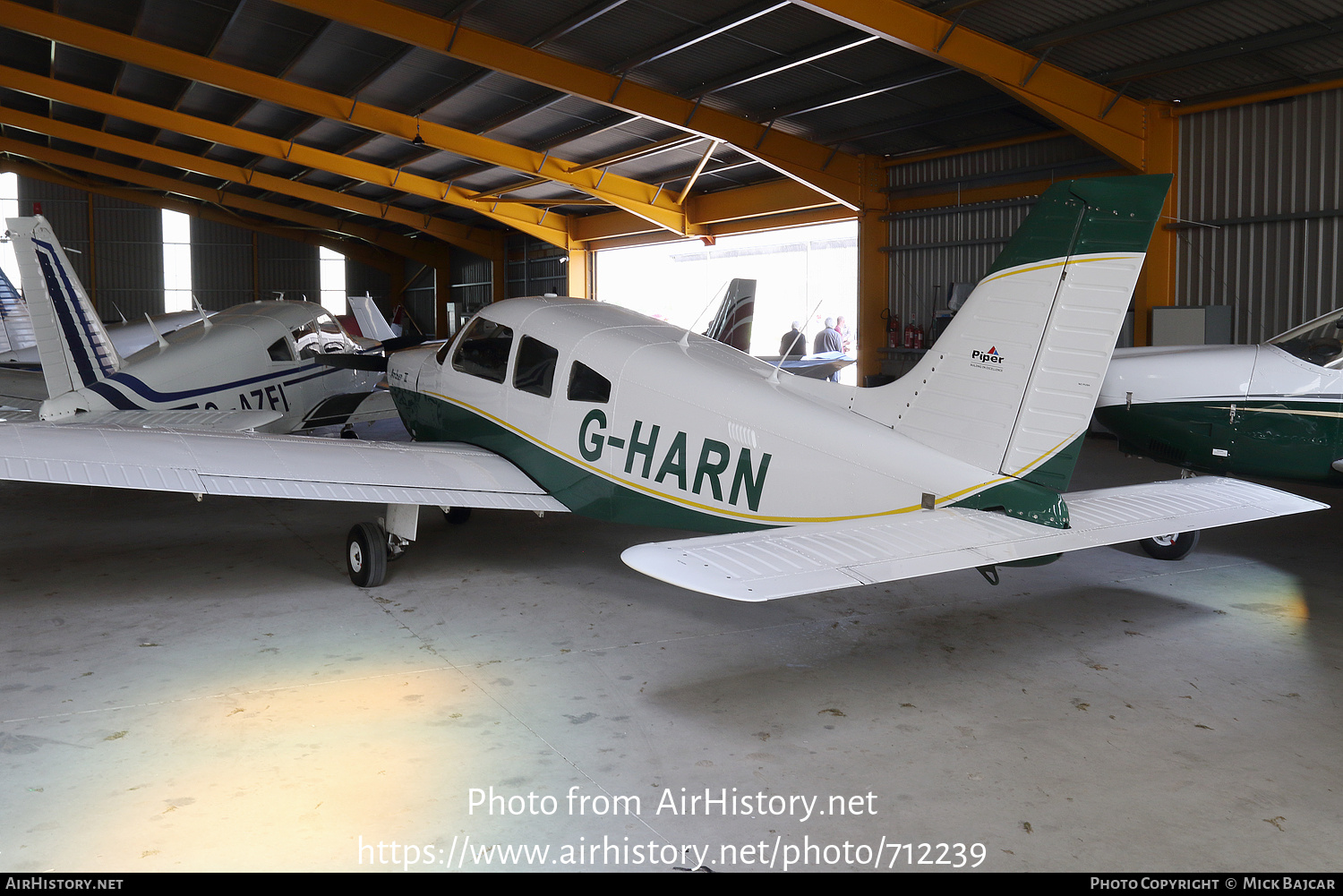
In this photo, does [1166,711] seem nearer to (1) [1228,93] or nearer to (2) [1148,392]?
(2) [1148,392]

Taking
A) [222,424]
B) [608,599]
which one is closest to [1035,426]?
[608,599]

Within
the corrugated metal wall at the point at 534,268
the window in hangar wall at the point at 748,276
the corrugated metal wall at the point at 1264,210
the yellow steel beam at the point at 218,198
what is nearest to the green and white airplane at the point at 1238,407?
the corrugated metal wall at the point at 1264,210

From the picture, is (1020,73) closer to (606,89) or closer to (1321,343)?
(606,89)

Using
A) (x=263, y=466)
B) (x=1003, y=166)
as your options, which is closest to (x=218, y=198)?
(x=1003, y=166)

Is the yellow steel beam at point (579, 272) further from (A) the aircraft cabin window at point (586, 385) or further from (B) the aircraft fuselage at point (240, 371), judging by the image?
(A) the aircraft cabin window at point (586, 385)

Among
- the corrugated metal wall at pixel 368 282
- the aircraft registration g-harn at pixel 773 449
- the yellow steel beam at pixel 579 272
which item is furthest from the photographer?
the corrugated metal wall at pixel 368 282

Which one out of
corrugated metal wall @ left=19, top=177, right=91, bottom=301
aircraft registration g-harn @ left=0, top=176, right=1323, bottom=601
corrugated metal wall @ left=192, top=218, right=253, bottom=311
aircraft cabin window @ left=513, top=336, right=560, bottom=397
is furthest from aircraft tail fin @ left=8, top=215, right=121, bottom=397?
corrugated metal wall @ left=192, top=218, right=253, bottom=311

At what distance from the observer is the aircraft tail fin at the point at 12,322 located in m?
14.7

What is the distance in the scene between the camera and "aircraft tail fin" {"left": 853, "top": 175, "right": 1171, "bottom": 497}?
406 cm

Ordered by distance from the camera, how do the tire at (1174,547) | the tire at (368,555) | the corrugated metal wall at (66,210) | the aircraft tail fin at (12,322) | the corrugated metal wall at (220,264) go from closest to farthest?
the tire at (368,555) → the tire at (1174,547) → the aircraft tail fin at (12,322) → the corrugated metal wall at (66,210) → the corrugated metal wall at (220,264)

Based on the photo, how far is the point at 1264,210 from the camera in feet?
40.1

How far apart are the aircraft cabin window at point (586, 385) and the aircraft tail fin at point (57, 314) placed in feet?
17.2

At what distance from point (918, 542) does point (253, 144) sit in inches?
866

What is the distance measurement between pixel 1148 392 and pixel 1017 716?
369 cm
